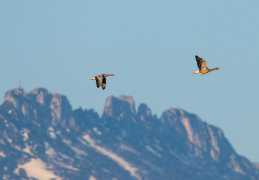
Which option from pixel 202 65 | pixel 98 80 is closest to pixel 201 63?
pixel 202 65

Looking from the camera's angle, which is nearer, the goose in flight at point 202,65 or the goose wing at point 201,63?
the goose wing at point 201,63

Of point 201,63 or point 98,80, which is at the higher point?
point 201,63

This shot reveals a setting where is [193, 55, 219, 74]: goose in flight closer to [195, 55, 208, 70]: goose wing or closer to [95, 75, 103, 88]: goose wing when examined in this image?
[195, 55, 208, 70]: goose wing

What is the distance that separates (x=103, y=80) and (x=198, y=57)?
46.4ft

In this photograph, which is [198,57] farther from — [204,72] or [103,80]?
[103,80]

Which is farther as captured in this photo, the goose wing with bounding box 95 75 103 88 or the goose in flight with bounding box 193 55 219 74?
the goose wing with bounding box 95 75 103 88

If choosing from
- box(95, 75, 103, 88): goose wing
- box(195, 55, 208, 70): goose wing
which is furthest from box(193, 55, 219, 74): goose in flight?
box(95, 75, 103, 88): goose wing

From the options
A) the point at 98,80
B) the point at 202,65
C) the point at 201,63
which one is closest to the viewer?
the point at 201,63

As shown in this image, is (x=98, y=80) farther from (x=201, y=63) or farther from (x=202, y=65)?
(x=202, y=65)

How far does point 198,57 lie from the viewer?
144m

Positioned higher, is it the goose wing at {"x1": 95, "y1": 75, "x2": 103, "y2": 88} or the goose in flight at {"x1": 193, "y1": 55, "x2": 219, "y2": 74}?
the goose in flight at {"x1": 193, "y1": 55, "x2": 219, "y2": 74}

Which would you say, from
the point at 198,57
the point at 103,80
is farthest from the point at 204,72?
the point at 103,80

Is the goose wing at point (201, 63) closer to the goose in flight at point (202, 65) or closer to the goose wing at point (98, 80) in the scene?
the goose in flight at point (202, 65)

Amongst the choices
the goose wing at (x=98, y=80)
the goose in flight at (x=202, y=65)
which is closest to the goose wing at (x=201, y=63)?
the goose in flight at (x=202, y=65)
